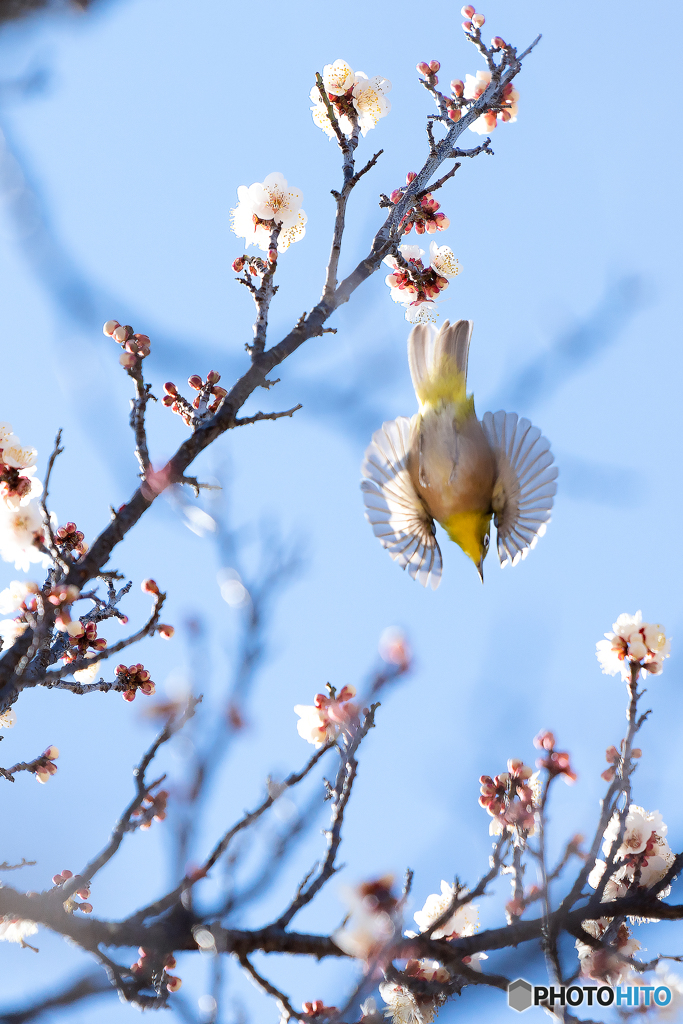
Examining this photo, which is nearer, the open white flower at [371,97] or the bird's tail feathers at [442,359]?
the open white flower at [371,97]

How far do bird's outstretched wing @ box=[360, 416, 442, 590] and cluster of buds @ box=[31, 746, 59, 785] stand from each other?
109 inches

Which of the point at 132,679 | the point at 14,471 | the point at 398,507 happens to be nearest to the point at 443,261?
the point at 398,507

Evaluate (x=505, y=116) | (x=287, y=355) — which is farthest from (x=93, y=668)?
(x=505, y=116)

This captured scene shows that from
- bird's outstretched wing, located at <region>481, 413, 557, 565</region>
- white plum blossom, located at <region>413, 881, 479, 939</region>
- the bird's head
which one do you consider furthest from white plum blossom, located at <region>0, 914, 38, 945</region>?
bird's outstretched wing, located at <region>481, 413, 557, 565</region>

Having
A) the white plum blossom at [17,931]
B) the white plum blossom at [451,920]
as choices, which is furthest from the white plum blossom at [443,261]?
the white plum blossom at [17,931]

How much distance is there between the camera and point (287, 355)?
13.0ft

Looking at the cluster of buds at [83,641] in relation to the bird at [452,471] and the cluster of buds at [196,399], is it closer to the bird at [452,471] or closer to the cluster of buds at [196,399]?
the cluster of buds at [196,399]

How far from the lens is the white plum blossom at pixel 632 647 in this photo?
4250mm

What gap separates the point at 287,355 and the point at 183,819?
8.50 feet

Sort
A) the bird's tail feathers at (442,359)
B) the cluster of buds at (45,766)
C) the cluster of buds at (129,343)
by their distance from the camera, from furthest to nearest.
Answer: the bird's tail feathers at (442,359), the cluster of buds at (45,766), the cluster of buds at (129,343)

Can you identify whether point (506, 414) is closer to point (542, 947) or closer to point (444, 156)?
point (444, 156)

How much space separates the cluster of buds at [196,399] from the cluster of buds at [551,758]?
2379mm

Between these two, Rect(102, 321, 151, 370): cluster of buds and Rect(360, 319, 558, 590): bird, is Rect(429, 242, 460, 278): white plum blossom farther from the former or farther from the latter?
Rect(102, 321, 151, 370): cluster of buds

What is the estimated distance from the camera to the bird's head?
229 inches
